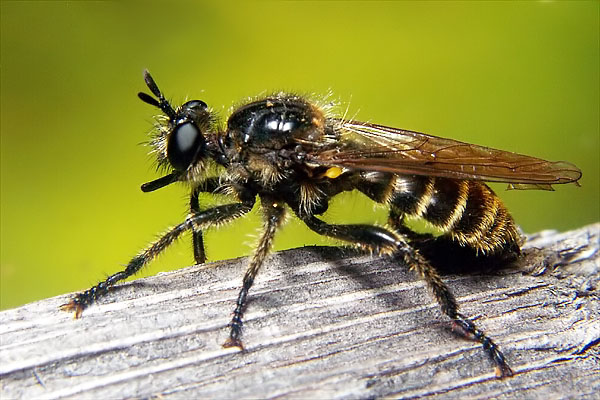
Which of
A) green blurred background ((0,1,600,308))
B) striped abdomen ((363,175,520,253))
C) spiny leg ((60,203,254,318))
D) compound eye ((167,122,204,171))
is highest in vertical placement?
green blurred background ((0,1,600,308))

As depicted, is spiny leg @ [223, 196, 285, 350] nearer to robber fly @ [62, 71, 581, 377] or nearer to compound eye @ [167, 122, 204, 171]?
robber fly @ [62, 71, 581, 377]

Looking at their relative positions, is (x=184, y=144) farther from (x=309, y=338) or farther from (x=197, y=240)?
(x=309, y=338)

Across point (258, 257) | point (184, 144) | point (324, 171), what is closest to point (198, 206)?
point (184, 144)

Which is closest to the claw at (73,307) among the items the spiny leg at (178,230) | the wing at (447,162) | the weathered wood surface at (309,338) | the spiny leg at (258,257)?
the weathered wood surface at (309,338)

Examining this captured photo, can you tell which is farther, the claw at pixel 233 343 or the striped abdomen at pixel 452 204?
the striped abdomen at pixel 452 204

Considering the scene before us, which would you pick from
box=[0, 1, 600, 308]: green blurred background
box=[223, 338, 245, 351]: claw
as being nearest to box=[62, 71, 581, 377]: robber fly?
box=[0, 1, 600, 308]: green blurred background

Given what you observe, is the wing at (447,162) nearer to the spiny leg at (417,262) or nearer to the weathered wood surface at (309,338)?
the spiny leg at (417,262)

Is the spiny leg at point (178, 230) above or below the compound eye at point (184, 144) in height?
below
